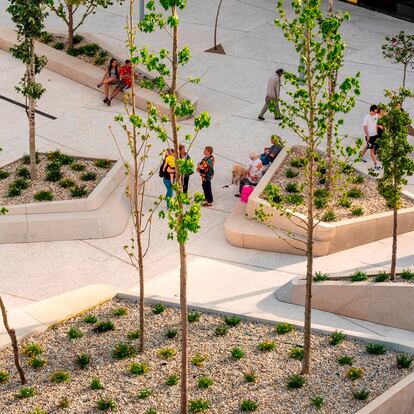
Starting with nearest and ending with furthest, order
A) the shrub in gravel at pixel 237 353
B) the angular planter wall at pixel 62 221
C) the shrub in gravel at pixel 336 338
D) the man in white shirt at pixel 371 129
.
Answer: the shrub in gravel at pixel 237 353 → the shrub in gravel at pixel 336 338 → the angular planter wall at pixel 62 221 → the man in white shirt at pixel 371 129

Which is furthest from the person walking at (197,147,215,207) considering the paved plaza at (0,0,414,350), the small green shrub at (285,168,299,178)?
the small green shrub at (285,168,299,178)

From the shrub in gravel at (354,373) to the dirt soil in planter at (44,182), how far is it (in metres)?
7.31

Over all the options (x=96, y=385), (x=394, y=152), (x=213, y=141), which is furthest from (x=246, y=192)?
(x=96, y=385)

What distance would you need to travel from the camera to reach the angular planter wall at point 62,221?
1911cm

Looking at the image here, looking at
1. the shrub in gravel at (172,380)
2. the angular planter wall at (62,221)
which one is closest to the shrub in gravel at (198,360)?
the shrub in gravel at (172,380)

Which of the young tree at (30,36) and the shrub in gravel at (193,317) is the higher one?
the young tree at (30,36)

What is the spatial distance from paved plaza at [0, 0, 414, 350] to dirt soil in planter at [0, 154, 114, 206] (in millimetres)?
958

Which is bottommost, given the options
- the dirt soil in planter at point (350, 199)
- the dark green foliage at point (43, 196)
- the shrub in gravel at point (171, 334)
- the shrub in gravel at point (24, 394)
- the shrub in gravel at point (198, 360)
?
the shrub in gravel at point (24, 394)

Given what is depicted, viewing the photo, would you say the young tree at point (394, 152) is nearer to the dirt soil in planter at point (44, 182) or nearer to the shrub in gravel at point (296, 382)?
the shrub in gravel at point (296, 382)

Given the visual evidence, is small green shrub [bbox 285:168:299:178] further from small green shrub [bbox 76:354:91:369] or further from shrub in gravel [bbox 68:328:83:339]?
small green shrub [bbox 76:354:91:369]

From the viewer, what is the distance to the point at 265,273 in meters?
17.9

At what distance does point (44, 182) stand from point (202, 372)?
708 centimetres

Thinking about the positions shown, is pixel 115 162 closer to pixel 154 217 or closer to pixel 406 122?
pixel 154 217

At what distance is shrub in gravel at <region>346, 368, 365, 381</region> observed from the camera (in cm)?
1412
